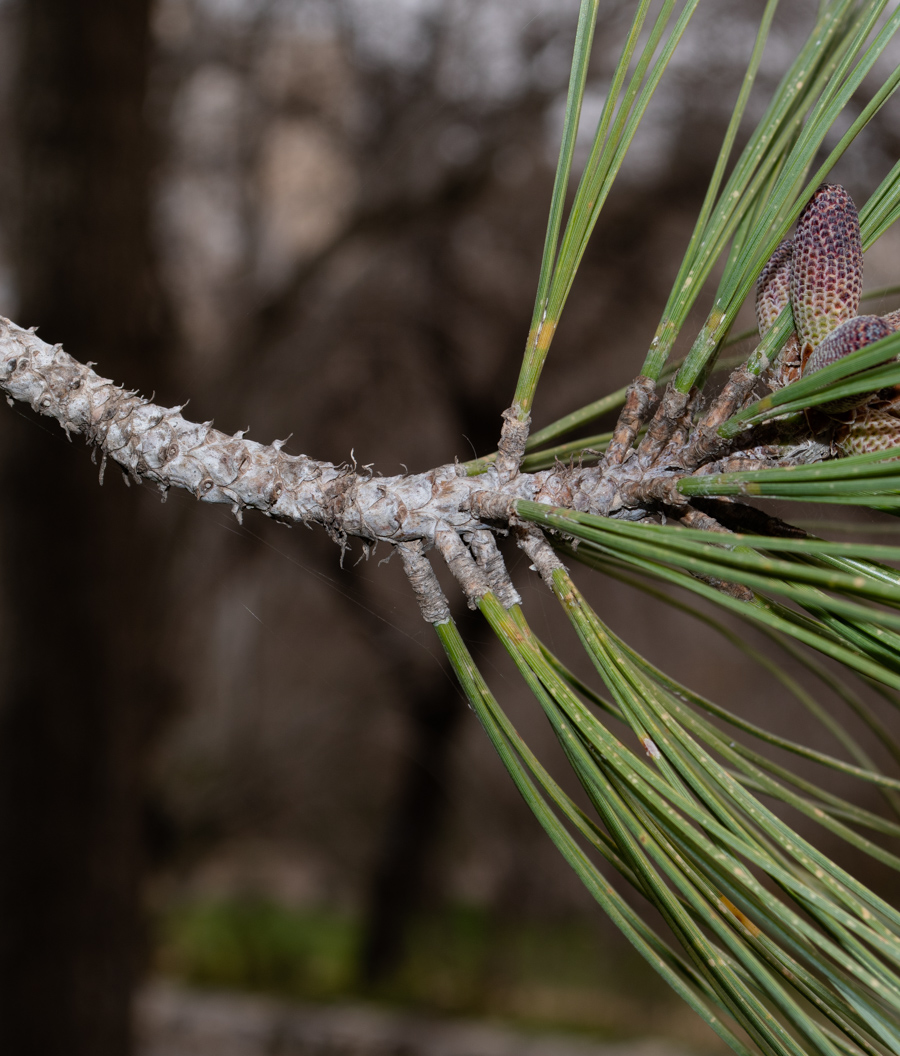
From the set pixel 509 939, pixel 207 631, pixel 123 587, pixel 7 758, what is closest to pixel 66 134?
pixel 123 587

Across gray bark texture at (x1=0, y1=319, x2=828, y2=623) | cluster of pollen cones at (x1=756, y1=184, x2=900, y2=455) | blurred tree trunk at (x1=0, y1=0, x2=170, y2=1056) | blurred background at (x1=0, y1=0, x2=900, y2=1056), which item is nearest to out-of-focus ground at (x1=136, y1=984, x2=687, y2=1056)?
blurred background at (x1=0, y1=0, x2=900, y2=1056)

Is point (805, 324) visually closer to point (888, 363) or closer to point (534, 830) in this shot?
point (888, 363)

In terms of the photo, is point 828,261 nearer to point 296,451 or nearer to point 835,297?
point 835,297

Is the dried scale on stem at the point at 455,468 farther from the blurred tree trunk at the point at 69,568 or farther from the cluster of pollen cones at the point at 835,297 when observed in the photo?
the blurred tree trunk at the point at 69,568

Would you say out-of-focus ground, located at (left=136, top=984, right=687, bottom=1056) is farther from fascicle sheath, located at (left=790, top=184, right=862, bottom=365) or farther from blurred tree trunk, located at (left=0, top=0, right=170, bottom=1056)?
fascicle sheath, located at (left=790, top=184, right=862, bottom=365)

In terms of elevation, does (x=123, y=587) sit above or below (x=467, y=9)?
below

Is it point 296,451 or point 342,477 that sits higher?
point 296,451

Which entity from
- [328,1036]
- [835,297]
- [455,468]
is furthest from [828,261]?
[328,1036]
